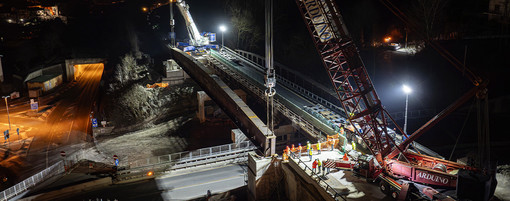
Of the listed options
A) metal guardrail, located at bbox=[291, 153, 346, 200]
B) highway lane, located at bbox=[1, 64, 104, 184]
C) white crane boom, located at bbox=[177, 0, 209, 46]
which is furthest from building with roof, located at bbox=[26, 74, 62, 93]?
metal guardrail, located at bbox=[291, 153, 346, 200]

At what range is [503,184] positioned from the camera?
2084cm

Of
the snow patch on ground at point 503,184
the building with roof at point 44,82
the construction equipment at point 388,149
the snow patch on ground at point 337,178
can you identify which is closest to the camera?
the construction equipment at point 388,149

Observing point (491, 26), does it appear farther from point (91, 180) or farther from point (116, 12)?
point (116, 12)

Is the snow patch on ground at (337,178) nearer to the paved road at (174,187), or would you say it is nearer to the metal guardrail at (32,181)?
the paved road at (174,187)

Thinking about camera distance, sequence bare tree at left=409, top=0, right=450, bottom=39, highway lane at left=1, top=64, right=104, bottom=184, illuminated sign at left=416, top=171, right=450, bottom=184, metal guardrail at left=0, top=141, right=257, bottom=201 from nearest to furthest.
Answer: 1. illuminated sign at left=416, top=171, right=450, bottom=184
2. metal guardrail at left=0, top=141, right=257, bottom=201
3. highway lane at left=1, top=64, right=104, bottom=184
4. bare tree at left=409, top=0, right=450, bottom=39

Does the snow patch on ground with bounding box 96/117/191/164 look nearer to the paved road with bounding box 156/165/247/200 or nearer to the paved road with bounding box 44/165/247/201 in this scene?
the paved road with bounding box 44/165/247/201

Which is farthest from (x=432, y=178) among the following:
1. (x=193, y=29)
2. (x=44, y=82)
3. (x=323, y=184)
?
(x=44, y=82)

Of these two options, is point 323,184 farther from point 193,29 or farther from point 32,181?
point 193,29

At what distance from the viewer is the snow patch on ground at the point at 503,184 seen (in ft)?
64.7

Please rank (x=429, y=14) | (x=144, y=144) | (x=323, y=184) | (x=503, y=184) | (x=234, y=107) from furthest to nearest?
(x=429, y=14), (x=144, y=144), (x=234, y=107), (x=323, y=184), (x=503, y=184)

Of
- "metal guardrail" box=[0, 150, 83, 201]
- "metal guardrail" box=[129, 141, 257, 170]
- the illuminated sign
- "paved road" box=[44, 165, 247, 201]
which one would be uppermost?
the illuminated sign

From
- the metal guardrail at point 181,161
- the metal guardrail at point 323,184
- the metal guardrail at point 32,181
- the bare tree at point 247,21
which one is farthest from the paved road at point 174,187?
the bare tree at point 247,21

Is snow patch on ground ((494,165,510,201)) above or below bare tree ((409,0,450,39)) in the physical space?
below

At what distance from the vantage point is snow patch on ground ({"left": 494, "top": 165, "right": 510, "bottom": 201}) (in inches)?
776
